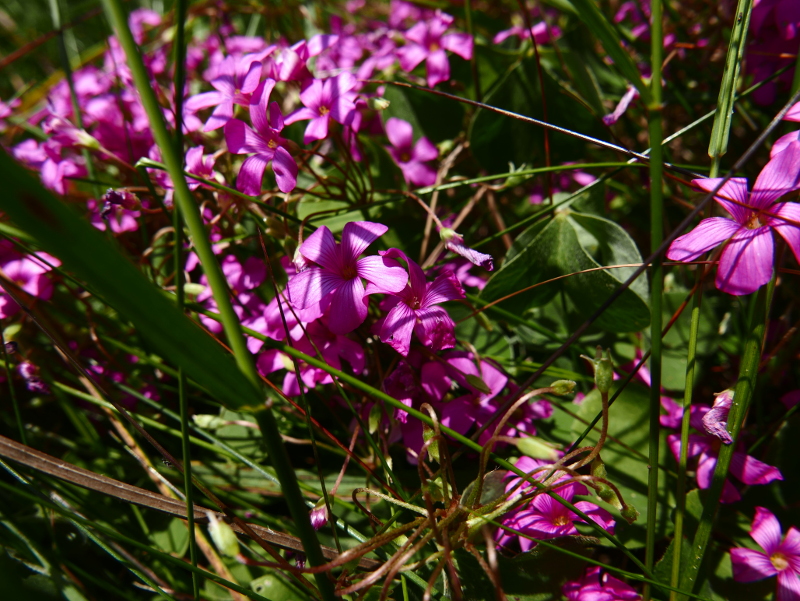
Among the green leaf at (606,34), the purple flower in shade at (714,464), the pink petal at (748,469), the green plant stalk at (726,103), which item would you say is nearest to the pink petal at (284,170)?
the green leaf at (606,34)

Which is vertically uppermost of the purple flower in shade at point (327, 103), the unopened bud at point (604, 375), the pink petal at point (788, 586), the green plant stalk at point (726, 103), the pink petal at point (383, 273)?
the purple flower in shade at point (327, 103)

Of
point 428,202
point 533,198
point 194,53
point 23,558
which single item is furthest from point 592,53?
point 23,558

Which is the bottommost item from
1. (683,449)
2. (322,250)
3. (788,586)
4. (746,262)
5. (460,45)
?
(788,586)

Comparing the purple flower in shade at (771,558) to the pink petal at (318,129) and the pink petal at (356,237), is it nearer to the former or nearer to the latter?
the pink petal at (356,237)

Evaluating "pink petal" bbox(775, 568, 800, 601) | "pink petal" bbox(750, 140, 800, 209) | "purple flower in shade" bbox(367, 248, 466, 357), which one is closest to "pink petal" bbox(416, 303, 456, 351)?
"purple flower in shade" bbox(367, 248, 466, 357)

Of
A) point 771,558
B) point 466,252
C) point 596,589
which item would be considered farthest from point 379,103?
point 771,558

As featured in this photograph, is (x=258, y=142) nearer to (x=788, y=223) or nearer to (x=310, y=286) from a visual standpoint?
(x=310, y=286)

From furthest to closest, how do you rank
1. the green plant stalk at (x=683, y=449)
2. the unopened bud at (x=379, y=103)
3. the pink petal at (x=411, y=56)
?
the pink petal at (x=411, y=56) < the unopened bud at (x=379, y=103) < the green plant stalk at (x=683, y=449)
